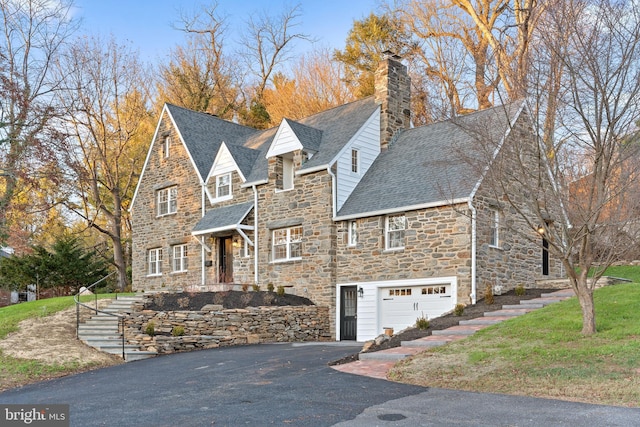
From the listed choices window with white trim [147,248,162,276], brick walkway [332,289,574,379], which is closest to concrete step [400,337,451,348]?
brick walkway [332,289,574,379]

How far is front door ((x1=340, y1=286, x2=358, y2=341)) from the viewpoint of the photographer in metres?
21.4

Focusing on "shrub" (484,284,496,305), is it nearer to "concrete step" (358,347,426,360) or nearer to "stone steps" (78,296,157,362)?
"concrete step" (358,347,426,360)

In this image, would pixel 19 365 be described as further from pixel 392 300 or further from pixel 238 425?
pixel 392 300

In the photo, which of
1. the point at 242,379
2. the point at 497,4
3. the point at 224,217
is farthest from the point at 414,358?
the point at 497,4

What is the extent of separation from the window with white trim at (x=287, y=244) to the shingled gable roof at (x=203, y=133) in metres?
5.36

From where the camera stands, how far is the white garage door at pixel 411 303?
19.1 metres

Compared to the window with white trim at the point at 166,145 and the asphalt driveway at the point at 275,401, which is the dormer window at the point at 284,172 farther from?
the asphalt driveway at the point at 275,401

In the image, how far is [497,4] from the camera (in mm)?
31312

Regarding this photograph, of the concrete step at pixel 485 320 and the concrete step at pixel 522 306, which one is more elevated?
the concrete step at pixel 522 306

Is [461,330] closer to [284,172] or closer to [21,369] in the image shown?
[21,369]

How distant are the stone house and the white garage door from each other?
0.04m

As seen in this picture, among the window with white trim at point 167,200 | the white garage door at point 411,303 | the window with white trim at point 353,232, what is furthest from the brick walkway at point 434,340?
the window with white trim at point 167,200

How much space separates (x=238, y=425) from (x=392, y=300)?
497 inches

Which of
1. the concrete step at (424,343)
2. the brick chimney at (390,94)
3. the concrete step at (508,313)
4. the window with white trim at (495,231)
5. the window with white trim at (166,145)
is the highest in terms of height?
the brick chimney at (390,94)
